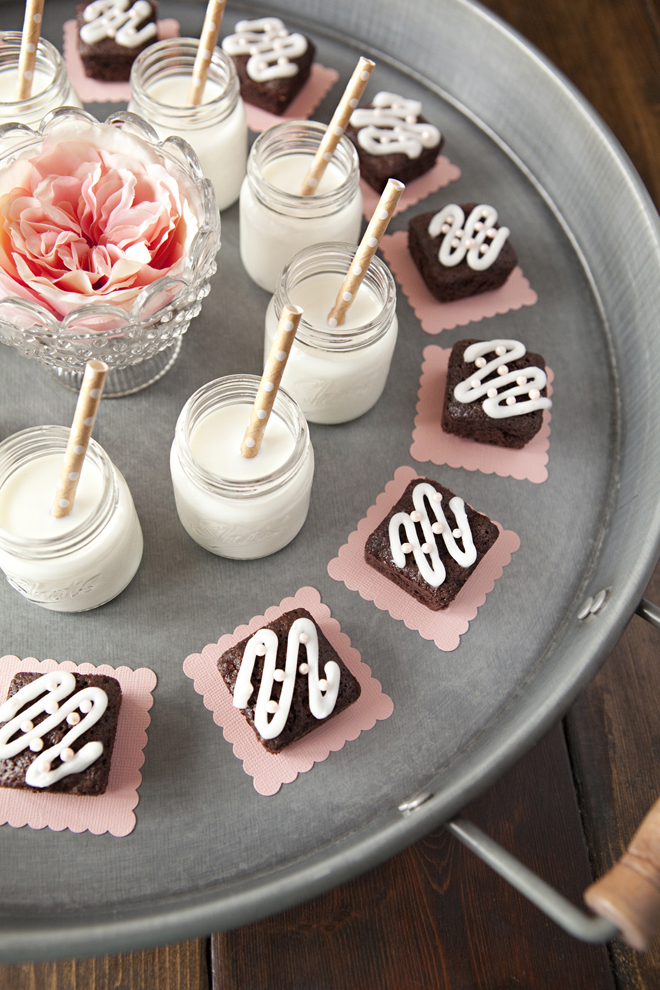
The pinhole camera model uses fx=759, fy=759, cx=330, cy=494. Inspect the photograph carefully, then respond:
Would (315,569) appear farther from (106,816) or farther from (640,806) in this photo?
(640,806)

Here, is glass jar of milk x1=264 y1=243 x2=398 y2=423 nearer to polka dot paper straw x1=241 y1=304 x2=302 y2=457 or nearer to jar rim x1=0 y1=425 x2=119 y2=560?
polka dot paper straw x1=241 y1=304 x2=302 y2=457

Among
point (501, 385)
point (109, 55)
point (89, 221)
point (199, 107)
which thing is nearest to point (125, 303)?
point (89, 221)

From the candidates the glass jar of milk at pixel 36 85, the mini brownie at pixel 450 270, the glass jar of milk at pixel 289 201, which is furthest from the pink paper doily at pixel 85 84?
the mini brownie at pixel 450 270

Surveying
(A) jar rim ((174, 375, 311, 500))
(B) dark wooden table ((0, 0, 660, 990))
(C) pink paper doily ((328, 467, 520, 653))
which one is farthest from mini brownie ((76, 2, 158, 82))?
(B) dark wooden table ((0, 0, 660, 990))

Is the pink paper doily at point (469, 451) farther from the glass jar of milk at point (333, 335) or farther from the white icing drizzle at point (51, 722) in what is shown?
the white icing drizzle at point (51, 722)

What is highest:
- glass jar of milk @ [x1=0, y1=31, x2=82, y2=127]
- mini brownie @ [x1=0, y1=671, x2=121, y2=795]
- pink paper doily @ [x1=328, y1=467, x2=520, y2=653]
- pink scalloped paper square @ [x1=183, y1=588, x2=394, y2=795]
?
glass jar of milk @ [x1=0, y1=31, x2=82, y2=127]

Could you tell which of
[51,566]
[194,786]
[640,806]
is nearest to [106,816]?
[194,786]
